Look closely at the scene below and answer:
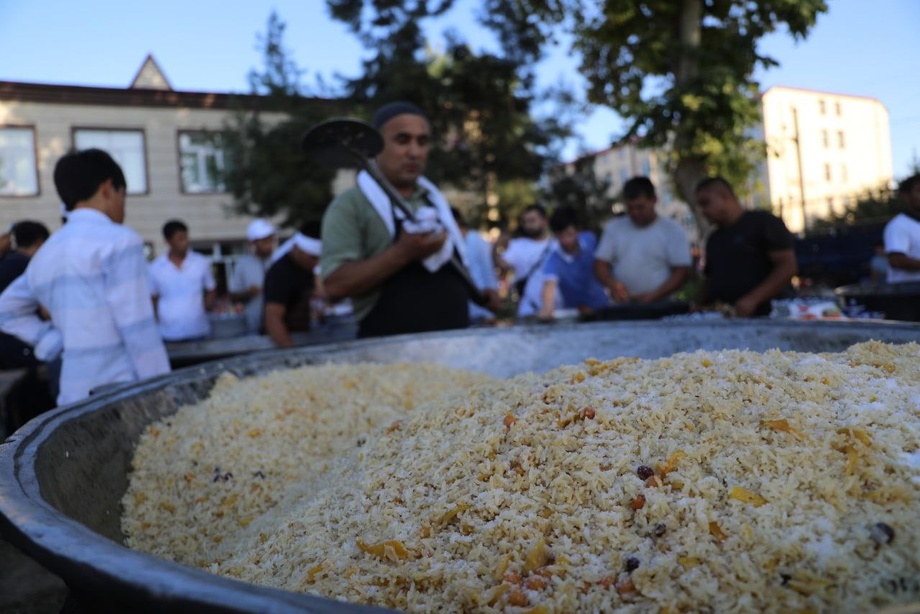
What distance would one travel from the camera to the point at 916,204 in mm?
4715

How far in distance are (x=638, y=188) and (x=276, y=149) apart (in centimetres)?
806

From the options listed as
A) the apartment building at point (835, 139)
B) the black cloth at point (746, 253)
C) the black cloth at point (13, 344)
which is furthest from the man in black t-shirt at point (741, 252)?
the apartment building at point (835, 139)

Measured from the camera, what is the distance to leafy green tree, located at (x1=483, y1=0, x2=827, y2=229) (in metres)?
5.97

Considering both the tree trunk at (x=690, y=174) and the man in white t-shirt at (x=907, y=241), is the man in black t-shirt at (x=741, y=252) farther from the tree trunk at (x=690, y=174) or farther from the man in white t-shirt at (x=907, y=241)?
the tree trunk at (x=690, y=174)

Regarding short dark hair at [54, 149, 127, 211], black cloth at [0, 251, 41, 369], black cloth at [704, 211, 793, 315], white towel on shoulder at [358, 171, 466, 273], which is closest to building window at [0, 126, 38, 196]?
black cloth at [0, 251, 41, 369]

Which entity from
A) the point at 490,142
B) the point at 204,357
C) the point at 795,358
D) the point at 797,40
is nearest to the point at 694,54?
the point at 797,40

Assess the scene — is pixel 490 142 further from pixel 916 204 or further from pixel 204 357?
pixel 204 357

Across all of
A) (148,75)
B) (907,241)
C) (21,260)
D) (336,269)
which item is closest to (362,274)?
(336,269)

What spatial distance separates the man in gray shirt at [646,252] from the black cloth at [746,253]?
2.62ft

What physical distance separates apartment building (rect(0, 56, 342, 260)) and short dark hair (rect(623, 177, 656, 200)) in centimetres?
1129

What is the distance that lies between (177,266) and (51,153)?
39.5 ft

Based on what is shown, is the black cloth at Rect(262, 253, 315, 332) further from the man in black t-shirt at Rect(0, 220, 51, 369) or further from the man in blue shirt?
the man in blue shirt

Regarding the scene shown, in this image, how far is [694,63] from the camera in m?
6.23

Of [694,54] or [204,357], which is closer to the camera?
[204,357]
